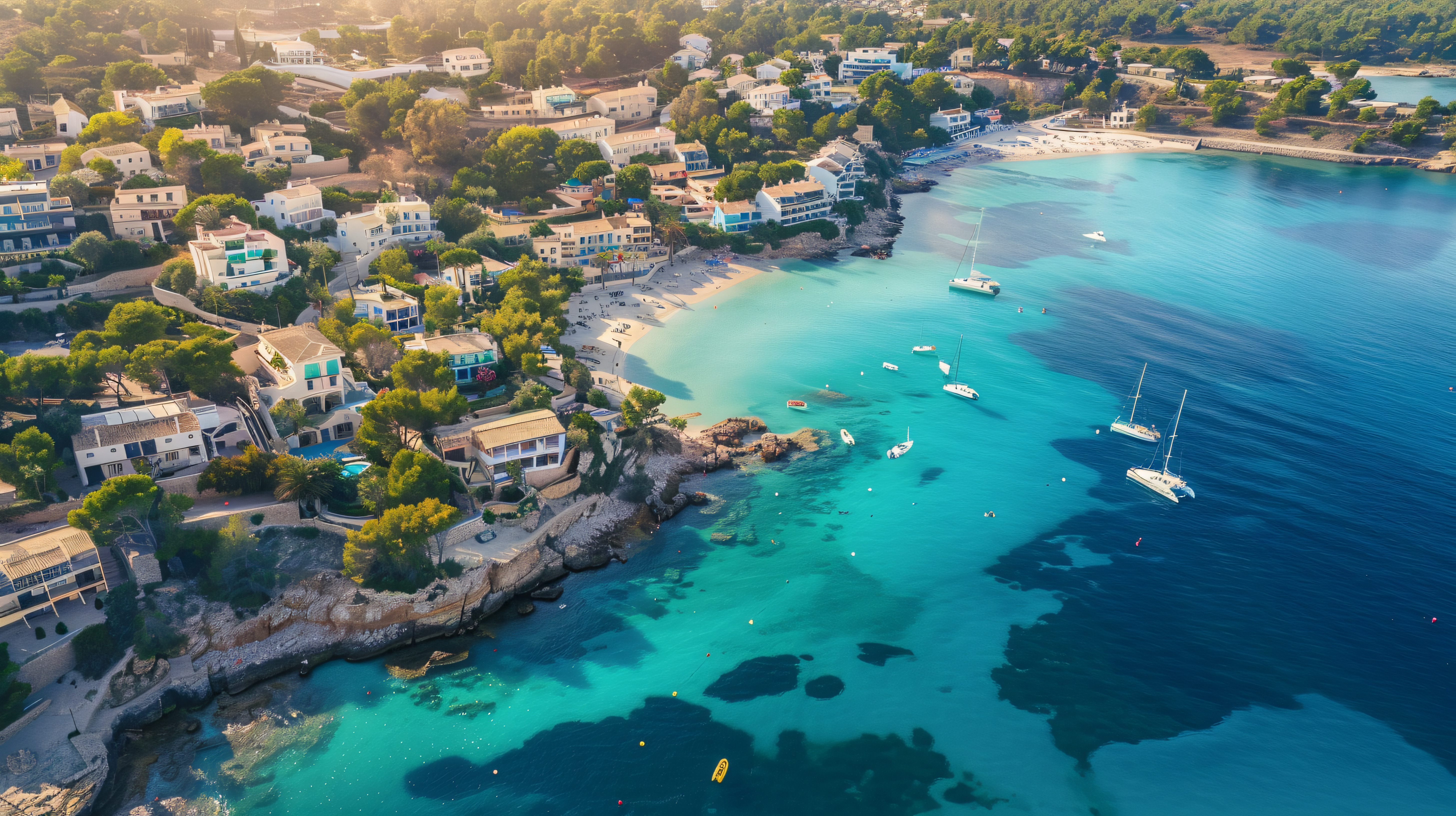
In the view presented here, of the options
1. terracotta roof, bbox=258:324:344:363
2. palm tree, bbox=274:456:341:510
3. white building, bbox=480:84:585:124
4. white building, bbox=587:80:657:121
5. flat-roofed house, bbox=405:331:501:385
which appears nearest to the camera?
palm tree, bbox=274:456:341:510

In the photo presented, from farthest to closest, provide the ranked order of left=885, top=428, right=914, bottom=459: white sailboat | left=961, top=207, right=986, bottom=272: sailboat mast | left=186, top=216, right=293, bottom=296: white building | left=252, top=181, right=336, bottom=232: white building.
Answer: left=961, top=207, right=986, bottom=272: sailboat mast < left=252, top=181, right=336, bottom=232: white building < left=186, top=216, right=293, bottom=296: white building < left=885, top=428, right=914, bottom=459: white sailboat

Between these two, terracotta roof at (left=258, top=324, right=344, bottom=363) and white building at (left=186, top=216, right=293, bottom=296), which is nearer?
terracotta roof at (left=258, top=324, right=344, bottom=363)

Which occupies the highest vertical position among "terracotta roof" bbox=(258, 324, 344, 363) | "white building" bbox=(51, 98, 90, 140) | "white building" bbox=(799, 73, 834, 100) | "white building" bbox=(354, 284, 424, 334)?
"white building" bbox=(799, 73, 834, 100)

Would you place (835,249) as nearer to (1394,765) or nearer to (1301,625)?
(1301,625)

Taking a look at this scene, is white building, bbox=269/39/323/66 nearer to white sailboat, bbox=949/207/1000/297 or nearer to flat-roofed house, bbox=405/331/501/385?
flat-roofed house, bbox=405/331/501/385

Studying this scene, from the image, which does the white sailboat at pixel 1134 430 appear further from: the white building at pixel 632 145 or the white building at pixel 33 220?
the white building at pixel 33 220

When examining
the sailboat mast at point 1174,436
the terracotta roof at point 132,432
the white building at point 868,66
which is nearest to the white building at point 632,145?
the white building at point 868,66

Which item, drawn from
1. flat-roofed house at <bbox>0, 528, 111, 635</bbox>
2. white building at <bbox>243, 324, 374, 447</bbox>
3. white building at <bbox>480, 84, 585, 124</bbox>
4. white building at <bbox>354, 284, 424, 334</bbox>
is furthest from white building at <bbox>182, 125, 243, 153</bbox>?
flat-roofed house at <bbox>0, 528, 111, 635</bbox>

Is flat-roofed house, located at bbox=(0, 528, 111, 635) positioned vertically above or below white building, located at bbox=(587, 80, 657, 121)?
below
